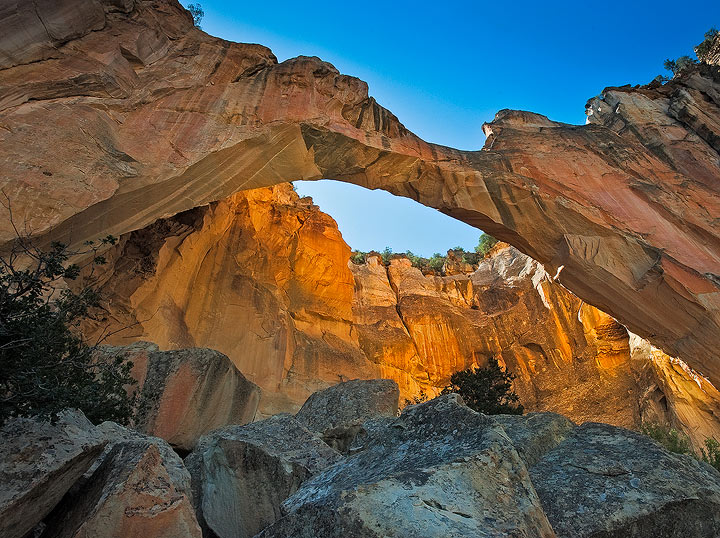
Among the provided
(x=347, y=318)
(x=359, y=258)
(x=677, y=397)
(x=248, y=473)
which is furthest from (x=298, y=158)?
(x=359, y=258)

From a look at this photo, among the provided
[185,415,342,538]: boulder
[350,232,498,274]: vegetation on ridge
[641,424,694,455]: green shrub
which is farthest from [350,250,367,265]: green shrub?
[185,415,342,538]: boulder

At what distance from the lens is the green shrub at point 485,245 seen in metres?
35.2

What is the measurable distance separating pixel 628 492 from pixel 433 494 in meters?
2.38

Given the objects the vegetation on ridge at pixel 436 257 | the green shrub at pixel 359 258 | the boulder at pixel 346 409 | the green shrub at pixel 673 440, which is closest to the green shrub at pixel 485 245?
the vegetation on ridge at pixel 436 257

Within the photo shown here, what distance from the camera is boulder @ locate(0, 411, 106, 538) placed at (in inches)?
132

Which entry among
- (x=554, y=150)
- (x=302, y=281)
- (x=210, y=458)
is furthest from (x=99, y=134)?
(x=554, y=150)

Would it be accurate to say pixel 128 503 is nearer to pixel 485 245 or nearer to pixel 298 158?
pixel 298 158

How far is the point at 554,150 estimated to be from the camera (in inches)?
632

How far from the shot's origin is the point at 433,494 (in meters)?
2.67

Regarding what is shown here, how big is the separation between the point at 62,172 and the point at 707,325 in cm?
1636

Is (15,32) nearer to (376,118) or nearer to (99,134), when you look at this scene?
(99,134)

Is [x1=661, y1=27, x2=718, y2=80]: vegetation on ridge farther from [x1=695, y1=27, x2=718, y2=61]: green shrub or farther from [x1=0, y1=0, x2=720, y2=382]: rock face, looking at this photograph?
[x1=0, y1=0, x2=720, y2=382]: rock face

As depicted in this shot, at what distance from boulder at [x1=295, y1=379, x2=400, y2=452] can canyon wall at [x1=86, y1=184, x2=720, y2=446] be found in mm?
6033

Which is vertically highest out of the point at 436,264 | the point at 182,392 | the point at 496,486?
the point at 436,264
